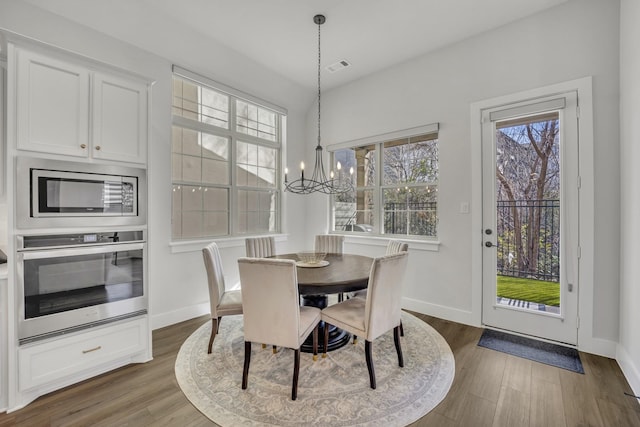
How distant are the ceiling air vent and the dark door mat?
3.51 m

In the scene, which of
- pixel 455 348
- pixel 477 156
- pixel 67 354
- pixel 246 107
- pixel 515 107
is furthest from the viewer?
pixel 246 107

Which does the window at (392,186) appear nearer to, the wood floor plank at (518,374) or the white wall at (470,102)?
the white wall at (470,102)

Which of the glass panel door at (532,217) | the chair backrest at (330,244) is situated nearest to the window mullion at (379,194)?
the chair backrest at (330,244)

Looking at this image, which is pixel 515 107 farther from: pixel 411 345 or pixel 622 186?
pixel 411 345

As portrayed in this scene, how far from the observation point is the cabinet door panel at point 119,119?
215cm

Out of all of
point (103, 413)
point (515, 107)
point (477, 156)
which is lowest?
point (103, 413)

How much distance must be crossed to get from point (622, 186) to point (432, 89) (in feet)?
6.62

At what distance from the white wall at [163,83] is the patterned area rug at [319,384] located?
0.67m

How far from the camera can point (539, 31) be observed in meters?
2.75

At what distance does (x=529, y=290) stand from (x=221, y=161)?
3.84 m

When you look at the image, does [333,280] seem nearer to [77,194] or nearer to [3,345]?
[77,194]

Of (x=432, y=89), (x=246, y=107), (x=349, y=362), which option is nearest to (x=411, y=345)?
(x=349, y=362)

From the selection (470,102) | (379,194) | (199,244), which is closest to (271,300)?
(199,244)

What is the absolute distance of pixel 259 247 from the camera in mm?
3365
